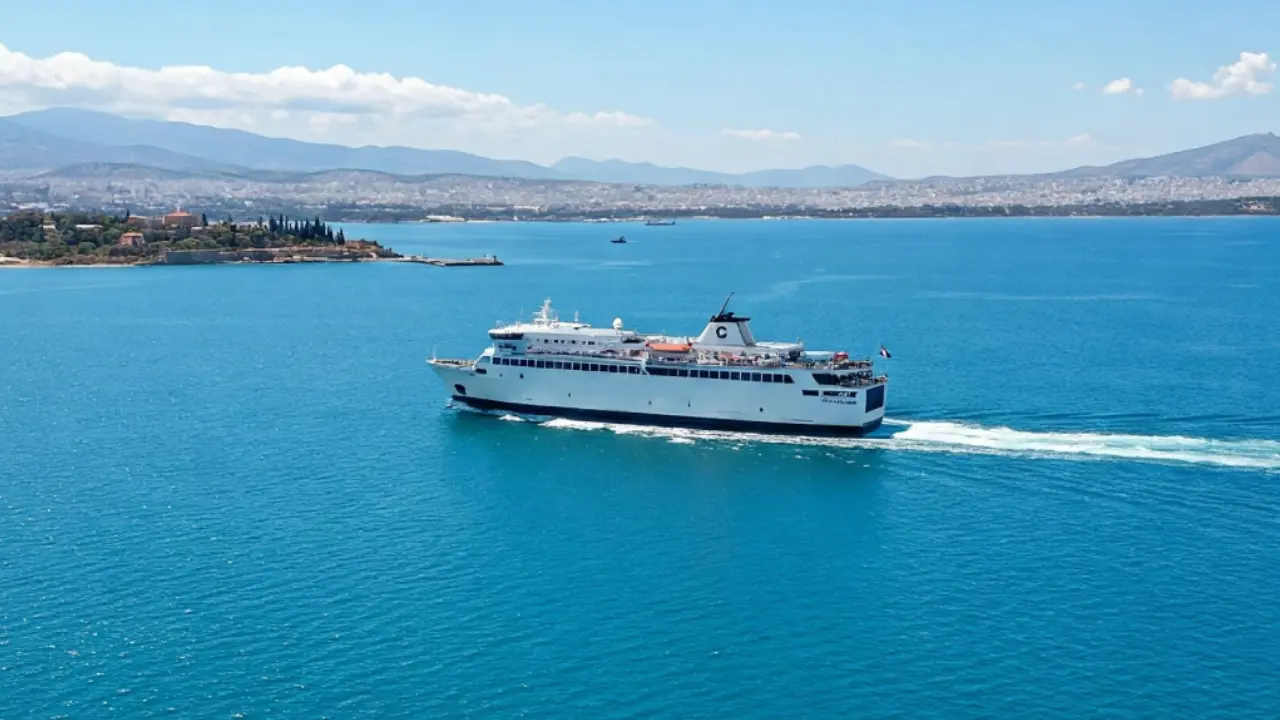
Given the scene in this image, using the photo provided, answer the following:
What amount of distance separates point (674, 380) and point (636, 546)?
597 inches

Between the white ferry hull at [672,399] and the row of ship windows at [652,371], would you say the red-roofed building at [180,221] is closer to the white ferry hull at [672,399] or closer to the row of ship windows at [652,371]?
the white ferry hull at [672,399]

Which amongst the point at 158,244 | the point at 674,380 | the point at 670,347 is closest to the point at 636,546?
the point at 674,380

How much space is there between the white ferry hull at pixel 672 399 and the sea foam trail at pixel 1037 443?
0.64 m

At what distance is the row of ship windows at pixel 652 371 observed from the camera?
157 feet

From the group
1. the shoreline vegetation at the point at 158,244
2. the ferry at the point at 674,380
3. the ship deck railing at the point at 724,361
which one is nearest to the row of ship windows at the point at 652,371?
the ferry at the point at 674,380

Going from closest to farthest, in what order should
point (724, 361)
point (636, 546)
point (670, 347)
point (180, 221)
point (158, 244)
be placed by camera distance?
point (636, 546), point (724, 361), point (670, 347), point (158, 244), point (180, 221)

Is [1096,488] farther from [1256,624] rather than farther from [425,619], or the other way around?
[425,619]

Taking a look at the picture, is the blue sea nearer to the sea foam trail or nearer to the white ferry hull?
the sea foam trail

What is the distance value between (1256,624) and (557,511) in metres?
20.0

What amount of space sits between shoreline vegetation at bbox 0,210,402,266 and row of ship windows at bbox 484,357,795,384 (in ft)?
339

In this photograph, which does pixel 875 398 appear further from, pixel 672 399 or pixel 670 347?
pixel 670 347

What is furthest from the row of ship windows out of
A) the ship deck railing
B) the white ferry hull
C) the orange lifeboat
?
the orange lifeboat

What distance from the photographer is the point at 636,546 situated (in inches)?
1382

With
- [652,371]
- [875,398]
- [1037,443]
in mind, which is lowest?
[1037,443]
